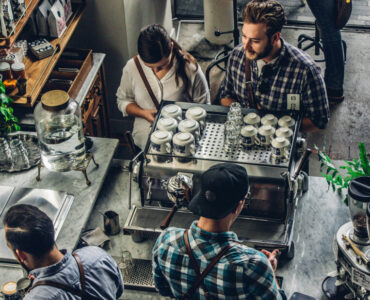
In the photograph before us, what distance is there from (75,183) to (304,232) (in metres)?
1.37

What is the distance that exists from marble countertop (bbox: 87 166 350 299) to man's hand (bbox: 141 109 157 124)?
0.36 meters

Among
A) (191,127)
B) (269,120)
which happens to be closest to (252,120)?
(269,120)

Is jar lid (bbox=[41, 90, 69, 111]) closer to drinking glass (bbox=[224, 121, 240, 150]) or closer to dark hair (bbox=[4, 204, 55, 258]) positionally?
dark hair (bbox=[4, 204, 55, 258])

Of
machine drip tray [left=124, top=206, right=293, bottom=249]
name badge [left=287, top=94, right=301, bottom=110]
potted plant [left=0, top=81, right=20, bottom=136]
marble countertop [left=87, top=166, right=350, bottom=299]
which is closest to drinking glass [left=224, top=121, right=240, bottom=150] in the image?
machine drip tray [left=124, top=206, right=293, bottom=249]

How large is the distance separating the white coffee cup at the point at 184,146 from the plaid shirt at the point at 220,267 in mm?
663

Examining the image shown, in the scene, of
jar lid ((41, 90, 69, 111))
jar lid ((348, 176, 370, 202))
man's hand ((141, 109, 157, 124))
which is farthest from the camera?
man's hand ((141, 109, 157, 124))

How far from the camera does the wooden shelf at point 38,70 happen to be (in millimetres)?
3873

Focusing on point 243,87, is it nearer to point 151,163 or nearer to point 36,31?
point 151,163

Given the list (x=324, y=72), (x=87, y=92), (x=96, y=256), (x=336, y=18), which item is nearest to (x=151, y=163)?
(x=96, y=256)

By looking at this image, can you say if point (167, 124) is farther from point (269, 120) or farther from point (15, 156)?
point (15, 156)

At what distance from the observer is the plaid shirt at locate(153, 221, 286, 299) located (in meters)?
2.40

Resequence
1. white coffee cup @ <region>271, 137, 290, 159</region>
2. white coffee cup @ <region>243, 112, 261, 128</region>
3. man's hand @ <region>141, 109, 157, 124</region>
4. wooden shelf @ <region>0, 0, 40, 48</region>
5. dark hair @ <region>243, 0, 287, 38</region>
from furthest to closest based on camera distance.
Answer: man's hand @ <region>141, 109, 157, 124</region>
wooden shelf @ <region>0, 0, 40, 48</region>
dark hair @ <region>243, 0, 287, 38</region>
white coffee cup @ <region>243, 112, 261, 128</region>
white coffee cup @ <region>271, 137, 290, 159</region>

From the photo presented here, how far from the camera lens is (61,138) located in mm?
3596

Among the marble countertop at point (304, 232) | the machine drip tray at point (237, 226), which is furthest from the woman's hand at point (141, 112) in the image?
the machine drip tray at point (237, 226)
